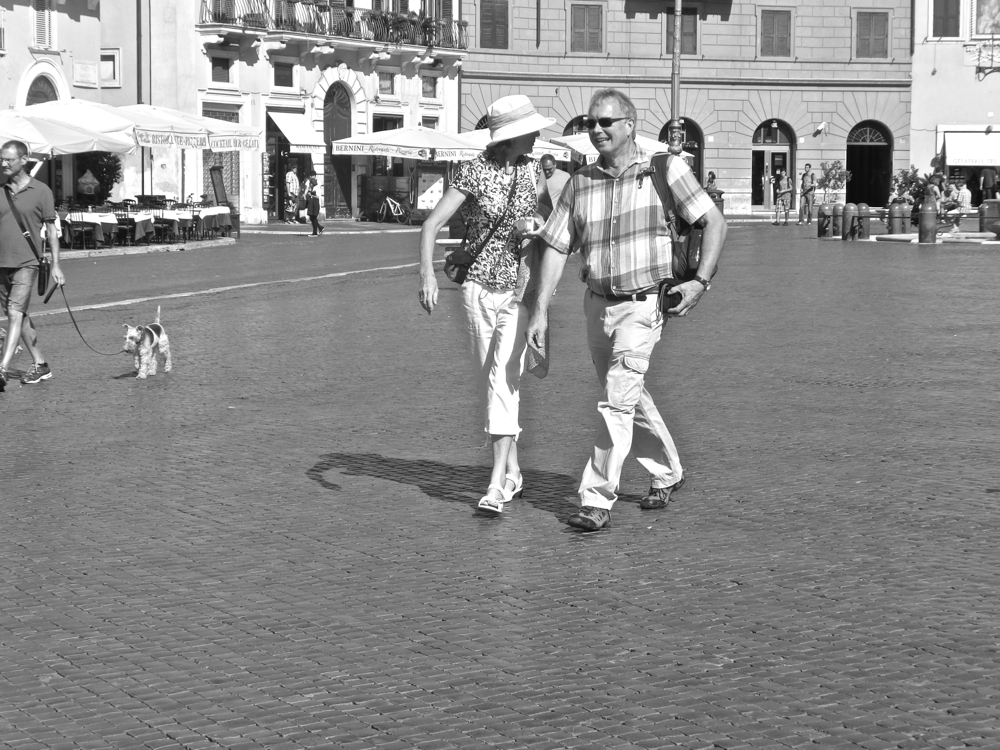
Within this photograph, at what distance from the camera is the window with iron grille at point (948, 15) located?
59344 mm

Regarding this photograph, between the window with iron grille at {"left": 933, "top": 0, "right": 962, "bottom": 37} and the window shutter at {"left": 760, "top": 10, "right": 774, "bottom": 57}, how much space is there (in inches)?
242

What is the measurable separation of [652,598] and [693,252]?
1.62 metres

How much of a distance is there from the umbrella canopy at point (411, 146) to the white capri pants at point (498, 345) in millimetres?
34227

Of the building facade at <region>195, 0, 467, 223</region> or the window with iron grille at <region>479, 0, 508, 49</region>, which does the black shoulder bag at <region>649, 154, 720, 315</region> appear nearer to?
the building facade at <region>195, 0, 467, 223</region>

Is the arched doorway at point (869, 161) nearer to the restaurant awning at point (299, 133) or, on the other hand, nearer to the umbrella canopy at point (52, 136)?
the restaurant awning at point (299, 133)

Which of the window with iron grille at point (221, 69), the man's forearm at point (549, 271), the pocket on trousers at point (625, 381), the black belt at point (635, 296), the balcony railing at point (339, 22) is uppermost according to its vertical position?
the balcony railing at point (339, 22)

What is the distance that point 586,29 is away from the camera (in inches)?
2258

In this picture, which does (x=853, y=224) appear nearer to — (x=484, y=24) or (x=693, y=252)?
(x=484, y=24)

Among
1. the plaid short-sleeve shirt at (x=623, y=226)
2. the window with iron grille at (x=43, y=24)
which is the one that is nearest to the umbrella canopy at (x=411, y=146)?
the window with iron grille at (x=43, y=24)

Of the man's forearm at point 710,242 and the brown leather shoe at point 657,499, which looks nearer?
the man's forearm at point 710,242

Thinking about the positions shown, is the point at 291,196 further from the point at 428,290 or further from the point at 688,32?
the point at 428,290

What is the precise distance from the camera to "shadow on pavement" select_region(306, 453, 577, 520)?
7.39m

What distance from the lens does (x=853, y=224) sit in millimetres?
35281

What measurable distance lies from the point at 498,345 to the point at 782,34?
176ft
